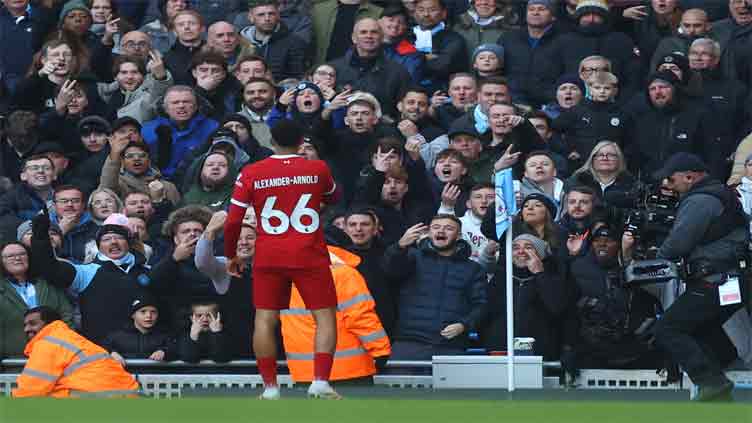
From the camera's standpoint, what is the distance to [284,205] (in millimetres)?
11320

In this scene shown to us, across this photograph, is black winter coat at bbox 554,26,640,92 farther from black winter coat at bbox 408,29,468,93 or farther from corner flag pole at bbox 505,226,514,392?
corner flag pole at bbox 505,226,514,392

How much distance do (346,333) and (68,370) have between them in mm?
1958

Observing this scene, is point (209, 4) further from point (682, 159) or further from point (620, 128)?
point (682, 159)

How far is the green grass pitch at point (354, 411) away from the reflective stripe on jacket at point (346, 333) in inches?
67.6

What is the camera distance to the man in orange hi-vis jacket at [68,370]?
1275cm

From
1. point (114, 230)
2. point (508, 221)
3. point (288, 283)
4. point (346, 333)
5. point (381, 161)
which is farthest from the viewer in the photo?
point (381, 161)

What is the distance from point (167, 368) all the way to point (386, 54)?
4512mm

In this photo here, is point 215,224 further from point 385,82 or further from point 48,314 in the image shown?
point 385,82

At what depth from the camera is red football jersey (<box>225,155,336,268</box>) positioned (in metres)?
11.3

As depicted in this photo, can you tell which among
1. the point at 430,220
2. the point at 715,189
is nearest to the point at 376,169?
the point at 430,220

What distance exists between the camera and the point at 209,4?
723 inches

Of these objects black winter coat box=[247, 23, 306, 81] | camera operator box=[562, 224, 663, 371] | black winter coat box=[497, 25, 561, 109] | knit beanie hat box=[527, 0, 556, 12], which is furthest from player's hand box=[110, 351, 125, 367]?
knit beanie hat box=[527, 0, 556, 12]

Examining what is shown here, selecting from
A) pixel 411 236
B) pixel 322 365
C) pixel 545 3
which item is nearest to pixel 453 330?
pixel 411 236

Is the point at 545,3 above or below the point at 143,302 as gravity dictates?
above
